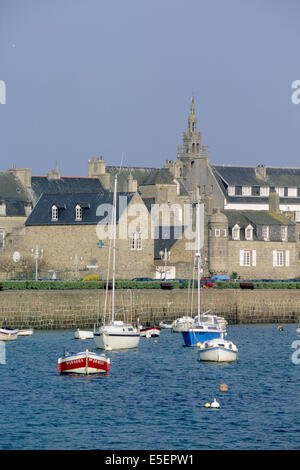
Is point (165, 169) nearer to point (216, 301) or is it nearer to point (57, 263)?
point (57, 263)

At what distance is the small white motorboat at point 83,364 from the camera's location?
192ft

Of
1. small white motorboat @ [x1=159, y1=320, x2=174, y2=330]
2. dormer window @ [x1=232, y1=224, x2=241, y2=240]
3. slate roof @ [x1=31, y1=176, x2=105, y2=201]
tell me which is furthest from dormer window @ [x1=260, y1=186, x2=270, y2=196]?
small white motorboat @ [x1=159, y1=320, x2=174, y2=330]

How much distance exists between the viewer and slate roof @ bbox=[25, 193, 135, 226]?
10212 centimetres

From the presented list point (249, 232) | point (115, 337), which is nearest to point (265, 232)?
point (249, 232)

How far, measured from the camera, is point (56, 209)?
346 ft

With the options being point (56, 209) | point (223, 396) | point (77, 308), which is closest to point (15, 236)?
point (56, 209)

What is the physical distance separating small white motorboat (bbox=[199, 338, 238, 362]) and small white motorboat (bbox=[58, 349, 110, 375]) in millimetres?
7582

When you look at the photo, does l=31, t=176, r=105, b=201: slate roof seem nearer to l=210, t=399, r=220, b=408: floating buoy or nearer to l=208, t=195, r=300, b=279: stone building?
l=208, t=195, r=300, b=279: stone building

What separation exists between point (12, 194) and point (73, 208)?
14598 millimetres

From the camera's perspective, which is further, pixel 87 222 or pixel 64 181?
pixel 64 181

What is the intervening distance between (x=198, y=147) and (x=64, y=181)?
45455mm

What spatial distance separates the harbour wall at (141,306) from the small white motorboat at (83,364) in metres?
A: 16.4

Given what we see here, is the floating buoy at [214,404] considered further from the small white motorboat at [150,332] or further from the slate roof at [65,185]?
the slate roof at [65,185]

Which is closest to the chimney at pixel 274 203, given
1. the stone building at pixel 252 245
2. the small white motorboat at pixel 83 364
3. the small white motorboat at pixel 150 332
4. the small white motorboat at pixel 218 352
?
the stone building at pixel 252 245
